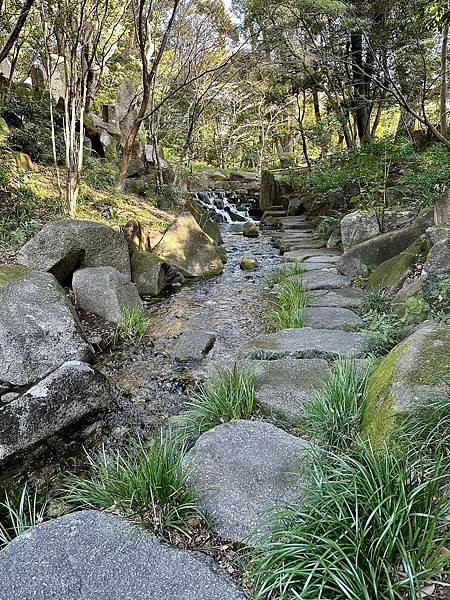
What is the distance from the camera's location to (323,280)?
18.0ft

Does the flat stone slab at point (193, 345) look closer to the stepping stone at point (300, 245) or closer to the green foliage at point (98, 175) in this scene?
the stepping stone at point (300, 245)

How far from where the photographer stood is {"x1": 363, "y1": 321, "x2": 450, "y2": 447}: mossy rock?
6.21ft

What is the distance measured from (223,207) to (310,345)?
→ 11.9 m

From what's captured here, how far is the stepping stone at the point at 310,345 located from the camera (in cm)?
318

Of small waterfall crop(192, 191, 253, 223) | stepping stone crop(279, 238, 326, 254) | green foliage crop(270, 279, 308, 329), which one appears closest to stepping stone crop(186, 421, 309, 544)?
green foliage crop(270, 279, 308, 329)

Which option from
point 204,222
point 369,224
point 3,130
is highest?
point 3,130

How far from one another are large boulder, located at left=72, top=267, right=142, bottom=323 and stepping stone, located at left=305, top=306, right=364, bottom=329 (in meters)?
1.93

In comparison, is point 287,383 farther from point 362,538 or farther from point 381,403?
point 362,538

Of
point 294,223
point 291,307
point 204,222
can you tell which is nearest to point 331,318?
point 291,307

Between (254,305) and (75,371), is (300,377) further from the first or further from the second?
(254,305)

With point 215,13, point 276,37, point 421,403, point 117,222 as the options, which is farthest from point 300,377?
point 215,13

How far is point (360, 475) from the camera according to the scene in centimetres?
157

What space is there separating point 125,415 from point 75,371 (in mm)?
523

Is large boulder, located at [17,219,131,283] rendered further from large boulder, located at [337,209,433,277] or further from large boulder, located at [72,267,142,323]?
large boulder, located at [337,209,433,277]
